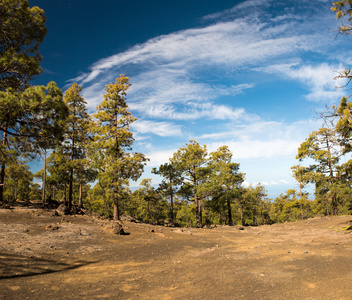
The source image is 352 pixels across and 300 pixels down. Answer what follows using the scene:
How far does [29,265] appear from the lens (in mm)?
7809

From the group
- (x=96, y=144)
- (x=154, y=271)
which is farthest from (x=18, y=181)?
(x=154, y=271)

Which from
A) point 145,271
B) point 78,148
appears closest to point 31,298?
point 145,271

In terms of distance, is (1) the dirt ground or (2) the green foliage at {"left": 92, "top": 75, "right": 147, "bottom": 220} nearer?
(1) the dirt ground

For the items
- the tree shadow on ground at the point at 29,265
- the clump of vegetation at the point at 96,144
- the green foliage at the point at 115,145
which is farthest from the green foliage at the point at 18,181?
the tree shadow on ground at the point at 29,265

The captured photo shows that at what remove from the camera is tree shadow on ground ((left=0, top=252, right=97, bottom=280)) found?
7043 millimetres

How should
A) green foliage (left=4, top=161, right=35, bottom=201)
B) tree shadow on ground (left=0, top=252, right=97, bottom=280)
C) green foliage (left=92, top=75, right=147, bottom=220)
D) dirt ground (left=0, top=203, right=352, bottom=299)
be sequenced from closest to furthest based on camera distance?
dirt ground (left=0, top=203, right=352, bottom=299) < tree shadow on ground (left=0, top=252, right=97, bottom=280) < green foliage (left=92, top=75, right=147, bottom=220) < green foliage (left=4, top=161, right=35, bottom=201)

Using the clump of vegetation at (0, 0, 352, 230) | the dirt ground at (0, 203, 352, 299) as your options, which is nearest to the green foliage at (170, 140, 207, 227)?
the clump of vegetation at (0, 0, 352, 230)

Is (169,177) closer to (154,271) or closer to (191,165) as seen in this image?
(191,165)

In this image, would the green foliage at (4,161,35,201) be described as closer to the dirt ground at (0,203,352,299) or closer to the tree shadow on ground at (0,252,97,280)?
the dirt ground at (0,203,352,299)

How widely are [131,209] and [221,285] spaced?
164 ft

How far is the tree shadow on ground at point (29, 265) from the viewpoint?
704 cm

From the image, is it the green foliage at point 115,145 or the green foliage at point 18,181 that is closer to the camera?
the green foliage at point 115,145

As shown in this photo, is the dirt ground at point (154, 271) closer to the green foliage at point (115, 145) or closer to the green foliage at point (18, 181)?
the green foliage at point (115, 145)

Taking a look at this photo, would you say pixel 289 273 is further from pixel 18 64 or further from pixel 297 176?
pixel 297 176
